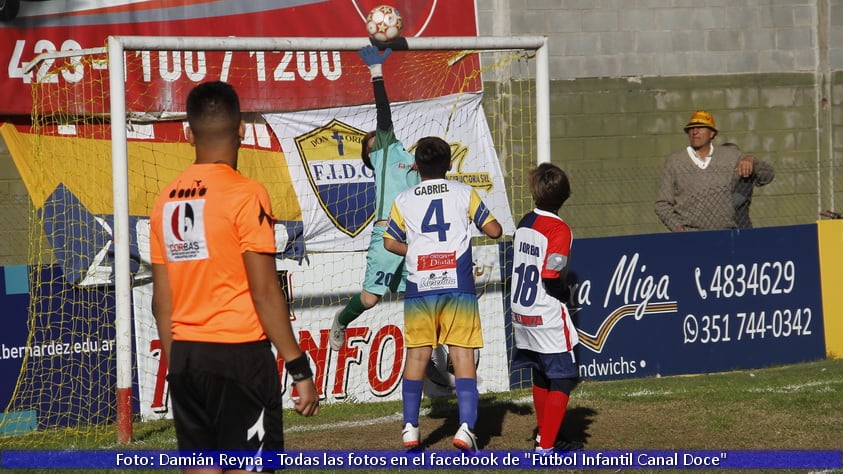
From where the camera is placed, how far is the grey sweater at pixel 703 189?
34.2 feet

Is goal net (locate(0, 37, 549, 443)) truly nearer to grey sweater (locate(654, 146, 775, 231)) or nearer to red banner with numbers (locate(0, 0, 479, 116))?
red banner with numbers (locate(0, 0, 479, 116))

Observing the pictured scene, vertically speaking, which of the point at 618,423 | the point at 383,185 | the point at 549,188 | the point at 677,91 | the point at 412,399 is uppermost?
the point at 677,91

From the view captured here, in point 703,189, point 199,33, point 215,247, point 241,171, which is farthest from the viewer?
point 199,33

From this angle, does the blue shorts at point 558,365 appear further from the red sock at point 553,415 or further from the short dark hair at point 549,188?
the short dark hair at point 549,188

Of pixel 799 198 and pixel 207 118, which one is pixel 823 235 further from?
pixel 207 118

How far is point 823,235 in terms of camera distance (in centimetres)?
1107

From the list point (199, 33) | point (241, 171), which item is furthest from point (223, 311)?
point (199, 33)

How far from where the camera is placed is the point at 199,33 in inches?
461

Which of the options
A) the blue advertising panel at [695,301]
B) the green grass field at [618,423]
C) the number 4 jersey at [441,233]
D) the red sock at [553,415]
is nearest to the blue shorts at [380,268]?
the green grass field at [618,423]

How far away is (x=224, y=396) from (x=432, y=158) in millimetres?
2737

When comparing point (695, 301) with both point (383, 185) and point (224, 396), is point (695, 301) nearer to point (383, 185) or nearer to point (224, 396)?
point (383, 185)

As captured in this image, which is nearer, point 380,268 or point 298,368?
point 298,368

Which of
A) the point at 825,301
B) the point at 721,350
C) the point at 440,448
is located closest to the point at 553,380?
the point at 440,448

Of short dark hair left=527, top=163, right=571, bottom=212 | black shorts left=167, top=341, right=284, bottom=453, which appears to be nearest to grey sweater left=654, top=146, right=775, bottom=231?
short dark hair left=527, top=163, right=571, bottom=212
